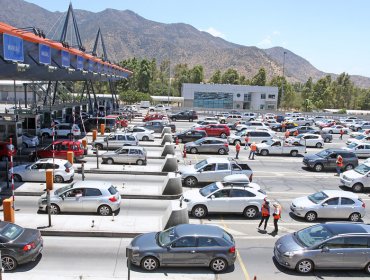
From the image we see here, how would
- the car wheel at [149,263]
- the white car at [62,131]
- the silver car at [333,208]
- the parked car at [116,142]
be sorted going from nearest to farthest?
the car wheel at [149,263]
the silver car at [333,208]
the parked car at [116,142]
the white car at [62,131]

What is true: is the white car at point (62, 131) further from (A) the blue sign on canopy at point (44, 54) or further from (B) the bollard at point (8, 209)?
(B) the bollard at point (8, 209)

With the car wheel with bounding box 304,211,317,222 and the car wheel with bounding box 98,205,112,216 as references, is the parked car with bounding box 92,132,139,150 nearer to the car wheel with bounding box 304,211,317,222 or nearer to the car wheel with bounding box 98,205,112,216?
the car wheel with bounding box 98,205,112,216

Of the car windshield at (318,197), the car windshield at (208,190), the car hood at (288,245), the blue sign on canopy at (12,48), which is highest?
the blue sign on canopy at (12,48)

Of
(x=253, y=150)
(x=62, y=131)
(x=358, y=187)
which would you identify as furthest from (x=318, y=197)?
(x=62, y=131)

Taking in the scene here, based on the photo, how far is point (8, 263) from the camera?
12.0 m

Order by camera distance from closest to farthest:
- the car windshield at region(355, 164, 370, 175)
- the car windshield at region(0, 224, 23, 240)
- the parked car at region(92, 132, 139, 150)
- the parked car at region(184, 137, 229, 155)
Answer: the car windshield at region(0, 224, 23, 240)
the car windshield at region(355, 164, 370, 175)
the parked car at region(92, 132, 139, 150)
the parked car at region(184, 137, 229, 155)

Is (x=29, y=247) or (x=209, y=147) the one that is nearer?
(x=29, y=247)

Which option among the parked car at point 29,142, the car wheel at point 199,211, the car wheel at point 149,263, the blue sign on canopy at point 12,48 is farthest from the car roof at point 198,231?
the parked car at point 29,142

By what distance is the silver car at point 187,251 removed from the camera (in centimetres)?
1216

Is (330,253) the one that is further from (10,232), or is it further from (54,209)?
(54,209)

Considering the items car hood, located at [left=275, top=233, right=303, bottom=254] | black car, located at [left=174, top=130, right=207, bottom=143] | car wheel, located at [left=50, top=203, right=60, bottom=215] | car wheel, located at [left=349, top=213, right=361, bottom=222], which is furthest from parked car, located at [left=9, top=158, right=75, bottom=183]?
black car, located at [left=174, top=130, right=207, bottom=143]

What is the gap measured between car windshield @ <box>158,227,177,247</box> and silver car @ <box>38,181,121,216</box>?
4.52 meters

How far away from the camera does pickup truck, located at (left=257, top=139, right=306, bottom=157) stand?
3384 cm

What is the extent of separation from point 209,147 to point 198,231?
20768 millimetres
